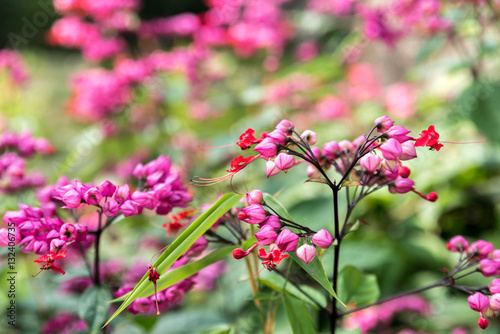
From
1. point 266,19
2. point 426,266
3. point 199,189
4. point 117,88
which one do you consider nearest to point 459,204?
point 426,266

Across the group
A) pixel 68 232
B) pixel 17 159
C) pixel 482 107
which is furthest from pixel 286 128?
pixel 482 107

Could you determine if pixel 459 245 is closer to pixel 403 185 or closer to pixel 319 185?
pixel 403 185

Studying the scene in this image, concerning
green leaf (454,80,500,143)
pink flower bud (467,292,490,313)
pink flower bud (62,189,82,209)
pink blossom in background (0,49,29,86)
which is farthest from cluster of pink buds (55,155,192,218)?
pink blossom in background (0,49,29,86)

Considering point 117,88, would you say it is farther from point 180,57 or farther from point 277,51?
point 277,51

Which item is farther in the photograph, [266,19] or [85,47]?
[266,19]

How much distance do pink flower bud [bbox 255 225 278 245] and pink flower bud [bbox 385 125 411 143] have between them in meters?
0.22

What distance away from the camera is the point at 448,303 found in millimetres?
1544

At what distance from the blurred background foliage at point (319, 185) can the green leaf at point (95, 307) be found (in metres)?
0.16

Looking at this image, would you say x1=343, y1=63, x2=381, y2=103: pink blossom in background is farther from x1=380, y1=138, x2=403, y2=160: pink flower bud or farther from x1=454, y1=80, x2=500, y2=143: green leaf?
x1=380, y1=138, x2=403, y2=160: pink flower bud

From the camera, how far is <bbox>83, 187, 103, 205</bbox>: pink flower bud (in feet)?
2.31

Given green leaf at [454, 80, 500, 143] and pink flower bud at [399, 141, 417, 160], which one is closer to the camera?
pink flower bud at [399, 141, 417, 160]

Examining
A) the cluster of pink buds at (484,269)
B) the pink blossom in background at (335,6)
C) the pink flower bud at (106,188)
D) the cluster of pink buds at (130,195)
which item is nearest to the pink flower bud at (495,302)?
the cluster of pink buds at (484,269)

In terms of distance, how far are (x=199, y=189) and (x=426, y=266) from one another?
0.99 metres

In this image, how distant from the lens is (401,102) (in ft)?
8.73
